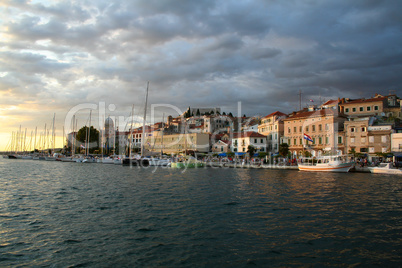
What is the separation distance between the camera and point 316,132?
53625mm

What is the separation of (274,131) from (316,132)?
12.3 metres

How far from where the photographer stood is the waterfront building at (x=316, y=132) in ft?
165

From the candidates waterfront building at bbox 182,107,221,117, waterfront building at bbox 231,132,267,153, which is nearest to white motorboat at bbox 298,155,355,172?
waterfront building at bbox 231,132,267,153

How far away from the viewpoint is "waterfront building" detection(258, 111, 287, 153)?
63.3m

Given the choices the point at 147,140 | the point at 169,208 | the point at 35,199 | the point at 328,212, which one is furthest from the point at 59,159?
the point at 328,212

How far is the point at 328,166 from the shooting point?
133 feet

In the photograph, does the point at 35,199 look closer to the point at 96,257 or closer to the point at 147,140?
the point at 96,257

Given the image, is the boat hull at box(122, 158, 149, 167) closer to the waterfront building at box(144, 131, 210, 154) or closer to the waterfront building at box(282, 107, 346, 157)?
the waterfront building at box(144, 131, 210, 154)

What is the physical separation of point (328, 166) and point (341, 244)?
1294 inches

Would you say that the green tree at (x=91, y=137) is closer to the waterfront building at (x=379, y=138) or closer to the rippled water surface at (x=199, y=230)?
the rippled water surface at (x=199, y=230)

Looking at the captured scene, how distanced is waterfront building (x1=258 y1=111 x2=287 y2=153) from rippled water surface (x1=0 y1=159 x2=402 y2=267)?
144 ft

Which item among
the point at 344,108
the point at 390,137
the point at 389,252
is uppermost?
the point at 344,108

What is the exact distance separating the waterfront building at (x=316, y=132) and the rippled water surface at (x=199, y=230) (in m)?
32.8

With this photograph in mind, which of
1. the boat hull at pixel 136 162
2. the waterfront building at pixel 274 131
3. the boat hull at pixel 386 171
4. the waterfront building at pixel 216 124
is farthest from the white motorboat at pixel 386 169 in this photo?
the waterfront building at pixel 216 124
